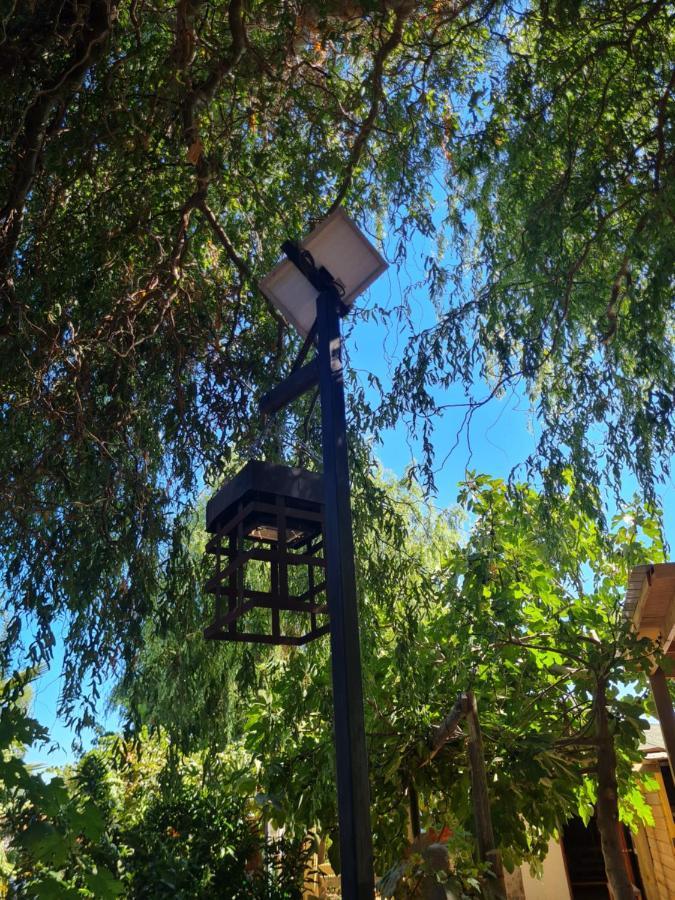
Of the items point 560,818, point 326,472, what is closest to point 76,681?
point 326,472

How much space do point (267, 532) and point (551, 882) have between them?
27.8 ft

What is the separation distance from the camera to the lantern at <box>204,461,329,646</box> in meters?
1.82

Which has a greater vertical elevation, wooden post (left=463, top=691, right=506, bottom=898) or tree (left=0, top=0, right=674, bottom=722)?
tree (left=0, top=0, right=674, bottom=722)

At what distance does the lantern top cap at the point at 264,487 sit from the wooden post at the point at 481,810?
2033mm

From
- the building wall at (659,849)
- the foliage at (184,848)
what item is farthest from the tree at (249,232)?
the building wall at (659,849)

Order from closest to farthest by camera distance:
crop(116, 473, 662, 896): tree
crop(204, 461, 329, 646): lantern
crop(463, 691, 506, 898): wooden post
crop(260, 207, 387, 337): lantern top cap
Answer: crop(204, 461, 329, 646): lantern, crop(260, 207, 387, 337): lantern top cap, crop(463, 691, 506, 898): wooden post, crop(116, 473, 662, 896): tree

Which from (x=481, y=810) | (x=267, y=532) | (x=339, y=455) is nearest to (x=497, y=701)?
(x=481, y=810)

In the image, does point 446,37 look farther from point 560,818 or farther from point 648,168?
point 560,818

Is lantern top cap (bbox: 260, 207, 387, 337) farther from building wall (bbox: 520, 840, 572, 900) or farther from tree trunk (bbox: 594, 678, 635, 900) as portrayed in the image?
building wall (bbox: 520, 840, 572, 900)

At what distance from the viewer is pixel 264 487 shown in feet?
6.00

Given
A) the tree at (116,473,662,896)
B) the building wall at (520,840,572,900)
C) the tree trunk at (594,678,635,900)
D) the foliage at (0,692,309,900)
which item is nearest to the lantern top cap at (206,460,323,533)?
the tree at (116,473,662,896)

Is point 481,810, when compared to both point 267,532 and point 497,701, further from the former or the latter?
point 267,532

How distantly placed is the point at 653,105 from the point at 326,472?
2.23 meters

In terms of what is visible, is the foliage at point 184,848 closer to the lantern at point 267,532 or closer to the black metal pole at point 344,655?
the lantern at point 267,532
